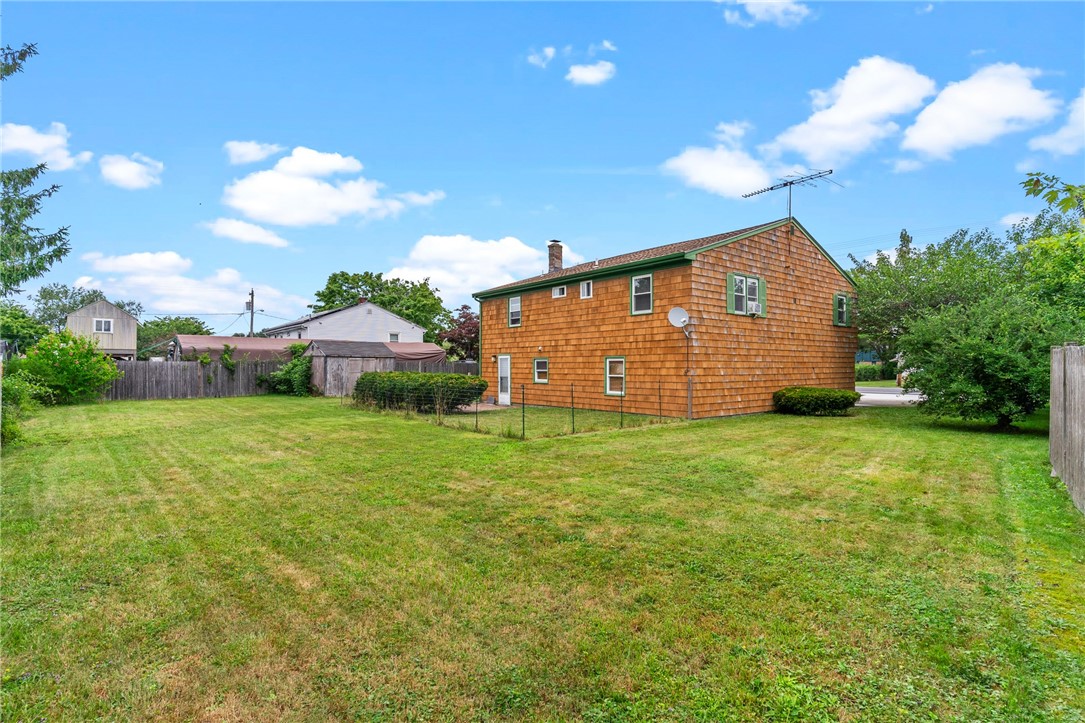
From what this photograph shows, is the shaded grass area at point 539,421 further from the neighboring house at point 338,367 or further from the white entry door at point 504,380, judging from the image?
the neighboring house at point 338,367

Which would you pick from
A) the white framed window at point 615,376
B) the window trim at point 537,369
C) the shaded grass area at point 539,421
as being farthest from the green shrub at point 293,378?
the white framed window at point 615,376

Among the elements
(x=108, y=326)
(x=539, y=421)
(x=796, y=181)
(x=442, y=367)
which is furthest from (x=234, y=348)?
(x=796, y=181)

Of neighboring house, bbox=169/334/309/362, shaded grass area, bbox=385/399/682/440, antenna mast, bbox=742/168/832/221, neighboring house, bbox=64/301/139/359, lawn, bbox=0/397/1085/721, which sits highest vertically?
antenna mast, bbox=742/168/832/221

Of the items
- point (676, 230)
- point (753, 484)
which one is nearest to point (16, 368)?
point (753, 484)

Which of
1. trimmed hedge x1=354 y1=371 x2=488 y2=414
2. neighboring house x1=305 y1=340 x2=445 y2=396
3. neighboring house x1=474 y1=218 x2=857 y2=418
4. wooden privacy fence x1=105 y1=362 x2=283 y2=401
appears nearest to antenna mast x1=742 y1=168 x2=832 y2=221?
neighboring house x1=474 y1=218 x2=857 y2=418

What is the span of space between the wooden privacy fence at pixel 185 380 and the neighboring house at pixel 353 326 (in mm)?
10155

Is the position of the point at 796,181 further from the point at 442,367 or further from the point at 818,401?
the point at 442,367

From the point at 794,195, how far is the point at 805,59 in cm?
419

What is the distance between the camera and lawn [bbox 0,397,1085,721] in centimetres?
249

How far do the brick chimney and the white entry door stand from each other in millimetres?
5078

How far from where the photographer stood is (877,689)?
253 centimetres

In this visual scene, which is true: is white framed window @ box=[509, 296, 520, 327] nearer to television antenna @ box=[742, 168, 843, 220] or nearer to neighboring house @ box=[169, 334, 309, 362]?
television antenna @ box=[742, 168, 843, 220]

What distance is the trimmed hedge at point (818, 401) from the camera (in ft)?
49.3

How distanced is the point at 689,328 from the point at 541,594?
1187 centimetres
